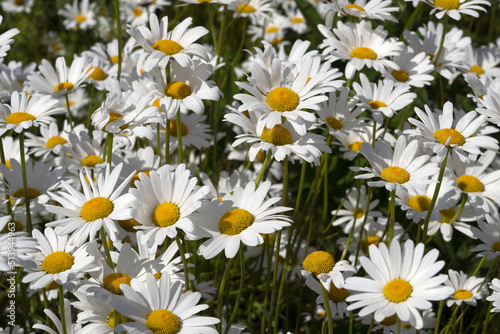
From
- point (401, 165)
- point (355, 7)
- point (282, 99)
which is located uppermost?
point (355, 7)

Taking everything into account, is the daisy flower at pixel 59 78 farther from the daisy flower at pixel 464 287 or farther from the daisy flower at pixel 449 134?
the daisy flower at pixel 464 287

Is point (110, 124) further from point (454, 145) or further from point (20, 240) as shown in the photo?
point (454, 145)

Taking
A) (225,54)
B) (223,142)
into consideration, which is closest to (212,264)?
(223,142)

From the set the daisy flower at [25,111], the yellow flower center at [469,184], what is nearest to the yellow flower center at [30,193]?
the daisy flower at [25,111]

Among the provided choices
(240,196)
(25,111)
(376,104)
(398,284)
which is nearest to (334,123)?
(376,104)

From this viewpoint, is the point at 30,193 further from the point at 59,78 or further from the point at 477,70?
the point at 477,70

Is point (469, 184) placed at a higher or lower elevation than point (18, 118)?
lower
